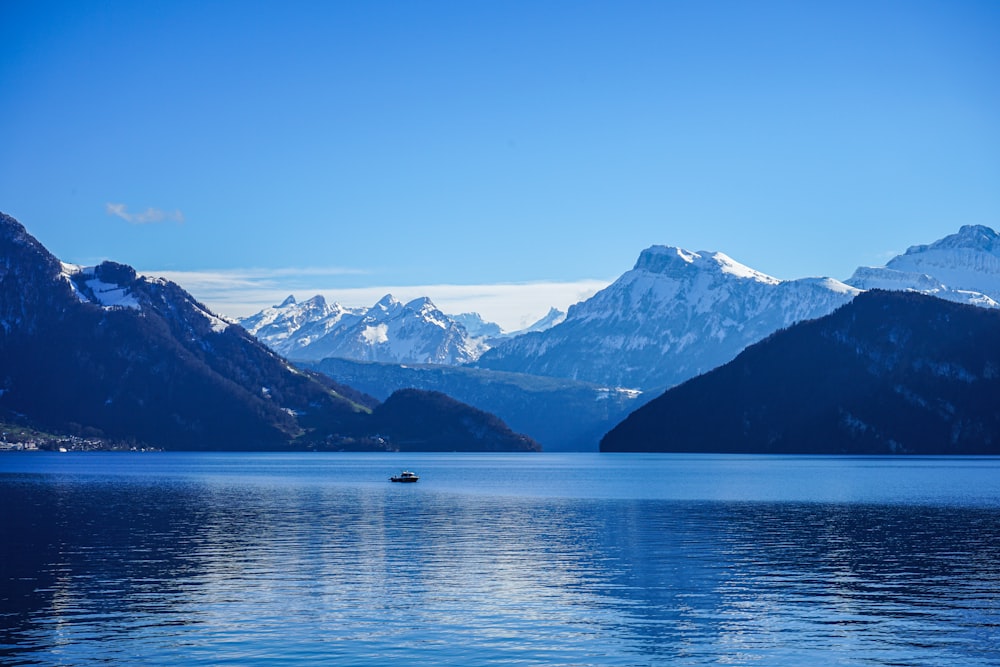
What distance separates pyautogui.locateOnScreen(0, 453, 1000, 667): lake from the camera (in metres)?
61.1

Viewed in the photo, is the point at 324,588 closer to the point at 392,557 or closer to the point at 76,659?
the point at 392,557

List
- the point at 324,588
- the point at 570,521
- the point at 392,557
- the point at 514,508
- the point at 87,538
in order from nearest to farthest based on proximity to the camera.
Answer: the point at 324,588 < the point at 392,557 < the point at 87,538 < the point at 570,521 < the point at 514,508

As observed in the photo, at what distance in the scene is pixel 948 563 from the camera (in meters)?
95.4

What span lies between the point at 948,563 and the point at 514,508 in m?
78.9

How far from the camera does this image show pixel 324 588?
81.8m

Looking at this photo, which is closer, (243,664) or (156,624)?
(243,664)

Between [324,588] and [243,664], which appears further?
[324,588]

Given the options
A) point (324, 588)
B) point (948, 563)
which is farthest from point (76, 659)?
point (948, 563)

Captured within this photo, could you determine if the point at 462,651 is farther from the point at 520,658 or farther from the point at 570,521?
the point at 570,521

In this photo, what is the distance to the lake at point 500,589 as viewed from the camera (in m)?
61.1

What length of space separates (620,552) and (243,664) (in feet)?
175

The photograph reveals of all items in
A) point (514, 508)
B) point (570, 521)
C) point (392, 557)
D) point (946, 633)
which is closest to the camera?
point (946, 633)

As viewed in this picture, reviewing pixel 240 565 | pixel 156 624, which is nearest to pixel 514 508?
pixel 240 565

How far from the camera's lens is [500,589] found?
267ft
